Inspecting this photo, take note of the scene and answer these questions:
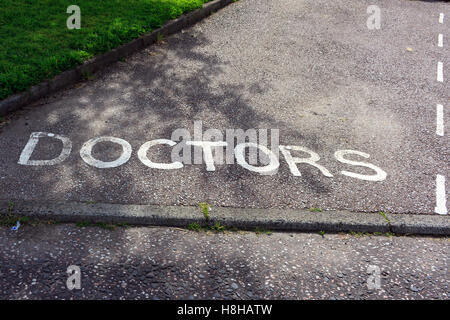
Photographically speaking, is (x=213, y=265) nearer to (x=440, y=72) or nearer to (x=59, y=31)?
(x=59, y=31)

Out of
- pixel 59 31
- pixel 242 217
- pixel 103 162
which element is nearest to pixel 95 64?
pixel 59 31

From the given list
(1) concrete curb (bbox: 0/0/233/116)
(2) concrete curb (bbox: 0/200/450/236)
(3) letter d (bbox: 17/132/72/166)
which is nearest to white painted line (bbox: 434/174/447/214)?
(2) concrete curb (bbox: 0/200/450/236)

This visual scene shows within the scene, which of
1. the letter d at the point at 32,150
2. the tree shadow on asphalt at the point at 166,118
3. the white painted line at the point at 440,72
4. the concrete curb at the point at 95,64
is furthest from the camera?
the white painted line at the point at 440,72

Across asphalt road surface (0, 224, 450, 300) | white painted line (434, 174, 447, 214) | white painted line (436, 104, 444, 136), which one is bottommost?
asphalt road surface (0, 224, 450, 300)

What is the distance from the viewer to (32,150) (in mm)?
4754

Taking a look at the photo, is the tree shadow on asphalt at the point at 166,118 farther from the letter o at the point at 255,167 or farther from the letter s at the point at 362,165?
the letter s at the point at 362,165

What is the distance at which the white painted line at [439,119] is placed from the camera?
573cm

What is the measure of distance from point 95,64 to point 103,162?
243 cm

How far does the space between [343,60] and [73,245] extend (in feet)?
19.1

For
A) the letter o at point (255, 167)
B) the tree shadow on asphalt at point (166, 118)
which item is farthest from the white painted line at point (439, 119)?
the letter o at point (255, 167)

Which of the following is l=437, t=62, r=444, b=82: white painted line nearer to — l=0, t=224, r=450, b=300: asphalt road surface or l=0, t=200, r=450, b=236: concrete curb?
l=0, t=200, r=450, b=236: concrete curb

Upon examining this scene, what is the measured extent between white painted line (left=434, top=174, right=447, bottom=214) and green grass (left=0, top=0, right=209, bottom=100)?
5.11 m

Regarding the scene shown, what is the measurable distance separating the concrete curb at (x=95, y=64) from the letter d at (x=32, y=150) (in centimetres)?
70

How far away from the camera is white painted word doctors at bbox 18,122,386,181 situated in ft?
15.4
